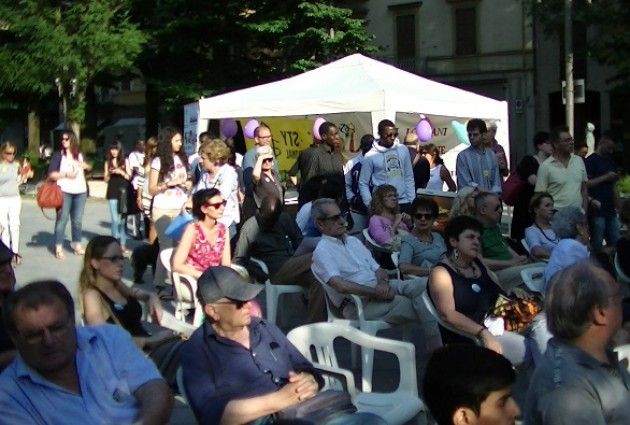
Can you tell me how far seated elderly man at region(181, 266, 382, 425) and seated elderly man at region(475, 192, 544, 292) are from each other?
353cm

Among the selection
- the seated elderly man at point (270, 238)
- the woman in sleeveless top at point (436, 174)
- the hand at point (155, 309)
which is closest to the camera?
the hand at point (155, 309)

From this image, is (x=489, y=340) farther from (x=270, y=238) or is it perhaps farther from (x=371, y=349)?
(x=270, y=238)

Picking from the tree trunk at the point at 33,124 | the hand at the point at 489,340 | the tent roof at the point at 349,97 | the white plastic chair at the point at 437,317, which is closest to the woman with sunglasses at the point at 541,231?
the white plastic chair at the point at 437,317

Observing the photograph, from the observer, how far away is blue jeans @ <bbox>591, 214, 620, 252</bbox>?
41.3 ft

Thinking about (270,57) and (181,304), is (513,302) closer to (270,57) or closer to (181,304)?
(181,304)

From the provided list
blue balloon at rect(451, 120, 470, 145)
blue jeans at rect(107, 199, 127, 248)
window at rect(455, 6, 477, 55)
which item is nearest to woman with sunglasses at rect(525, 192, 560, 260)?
blue jeans at rect(107, 199, 127, 248)

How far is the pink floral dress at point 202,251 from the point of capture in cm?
827

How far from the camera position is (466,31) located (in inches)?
1731

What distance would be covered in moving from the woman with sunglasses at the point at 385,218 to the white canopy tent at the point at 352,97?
3.98 meters

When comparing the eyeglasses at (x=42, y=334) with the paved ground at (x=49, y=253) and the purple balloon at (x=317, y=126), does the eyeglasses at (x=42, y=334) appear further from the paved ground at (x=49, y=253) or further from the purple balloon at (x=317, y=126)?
the purple balloon at (x=317, y=126)

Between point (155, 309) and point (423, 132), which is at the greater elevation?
point (423, 132)

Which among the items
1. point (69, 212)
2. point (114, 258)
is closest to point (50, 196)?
point (69, 212)

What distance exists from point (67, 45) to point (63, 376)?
32.5m

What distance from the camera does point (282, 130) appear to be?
1917cm
